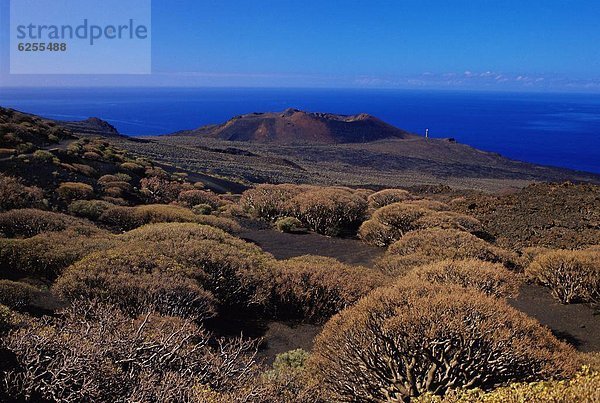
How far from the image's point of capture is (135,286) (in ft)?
21.9

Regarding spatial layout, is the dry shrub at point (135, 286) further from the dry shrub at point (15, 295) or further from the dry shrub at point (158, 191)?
the dry shrub at point (158, 191)

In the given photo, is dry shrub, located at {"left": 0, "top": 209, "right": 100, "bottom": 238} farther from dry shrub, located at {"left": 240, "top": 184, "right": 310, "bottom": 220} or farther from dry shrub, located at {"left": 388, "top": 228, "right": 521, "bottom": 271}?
dry shrub, located at {"left": 388, "top": 228, "right": 521, "bottom": 271}

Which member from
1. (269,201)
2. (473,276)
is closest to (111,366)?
(473,276)

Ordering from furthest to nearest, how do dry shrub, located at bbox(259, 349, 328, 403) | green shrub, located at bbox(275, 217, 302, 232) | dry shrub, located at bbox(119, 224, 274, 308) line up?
green shrub, located at bbox(275, 217, 302, 232) → dry shrub, located at bbox(119, 224, 274, 308) → dry shrub, located at bbox(259, 349, 328, 403)

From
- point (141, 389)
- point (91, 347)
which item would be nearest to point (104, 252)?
point (91, 347)

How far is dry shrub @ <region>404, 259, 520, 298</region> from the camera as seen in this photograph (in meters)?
7.80

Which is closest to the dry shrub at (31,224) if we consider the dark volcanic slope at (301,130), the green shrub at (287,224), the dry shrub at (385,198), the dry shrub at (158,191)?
the green shrub at (287,224)

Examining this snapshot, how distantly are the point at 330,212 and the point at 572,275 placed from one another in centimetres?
776

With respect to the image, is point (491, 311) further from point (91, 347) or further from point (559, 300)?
point (559, 300)

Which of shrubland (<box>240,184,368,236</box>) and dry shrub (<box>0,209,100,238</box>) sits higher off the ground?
dry shrub (<box>0,209,100,238</box>)

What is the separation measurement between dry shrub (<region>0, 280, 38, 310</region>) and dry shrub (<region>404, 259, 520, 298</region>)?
5.96 meters

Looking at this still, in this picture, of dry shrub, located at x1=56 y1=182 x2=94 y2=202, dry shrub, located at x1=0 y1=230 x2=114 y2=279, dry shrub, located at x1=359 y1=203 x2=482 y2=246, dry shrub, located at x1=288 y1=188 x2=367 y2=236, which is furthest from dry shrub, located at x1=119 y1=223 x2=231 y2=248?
dry shrub, located at x1=56 y1=182 x2=94 y2=202

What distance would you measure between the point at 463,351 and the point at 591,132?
162307mm

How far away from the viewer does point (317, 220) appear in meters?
15.6
